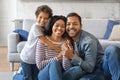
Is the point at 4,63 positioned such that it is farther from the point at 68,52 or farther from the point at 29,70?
the point at 68,52

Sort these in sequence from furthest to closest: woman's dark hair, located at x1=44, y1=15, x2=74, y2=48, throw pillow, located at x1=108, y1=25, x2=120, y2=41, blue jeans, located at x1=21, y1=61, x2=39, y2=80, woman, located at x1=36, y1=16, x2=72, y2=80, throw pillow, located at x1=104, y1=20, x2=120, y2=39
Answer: throw pillow, located at x1=104, y1=20, x2=120, y2=39 < throw pillow, located at x1=108, y1=25, x2=120, y2=41 < blue jeans, located at x1=21, y1=61, x2=39, y2=80 < woman's dark hair, located at x1=44, y1=15, x2=74, y2=48 < woman, located at x1=36, y1=16, x2=72, y2=80

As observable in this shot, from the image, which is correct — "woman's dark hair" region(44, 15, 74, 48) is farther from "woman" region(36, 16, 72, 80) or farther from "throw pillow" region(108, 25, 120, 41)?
"throw pillow" region(108, 25, 120, 41)

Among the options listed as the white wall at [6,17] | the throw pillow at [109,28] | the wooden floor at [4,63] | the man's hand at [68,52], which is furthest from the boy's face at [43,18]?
the white wall at [6,17]

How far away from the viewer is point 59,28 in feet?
8.06

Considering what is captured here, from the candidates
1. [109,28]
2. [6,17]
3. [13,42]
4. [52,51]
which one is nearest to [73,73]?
[52,51]

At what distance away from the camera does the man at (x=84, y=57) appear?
7.59 ft

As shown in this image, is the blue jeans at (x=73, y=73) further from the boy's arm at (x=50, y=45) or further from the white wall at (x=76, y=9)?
the white wall at (x=76, y=9)

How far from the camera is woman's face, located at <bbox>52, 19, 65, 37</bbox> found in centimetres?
246

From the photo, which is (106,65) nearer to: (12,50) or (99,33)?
(12,50)

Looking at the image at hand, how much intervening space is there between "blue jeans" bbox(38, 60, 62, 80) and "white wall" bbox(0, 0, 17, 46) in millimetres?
3796

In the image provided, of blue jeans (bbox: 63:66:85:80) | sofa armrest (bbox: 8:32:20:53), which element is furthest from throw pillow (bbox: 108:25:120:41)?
blue jeans (bbox: 63:66:85:80)

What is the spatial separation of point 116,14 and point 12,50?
244 centimetres

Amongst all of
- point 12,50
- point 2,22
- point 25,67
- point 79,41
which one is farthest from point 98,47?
point 2,22

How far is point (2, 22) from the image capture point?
602cm
